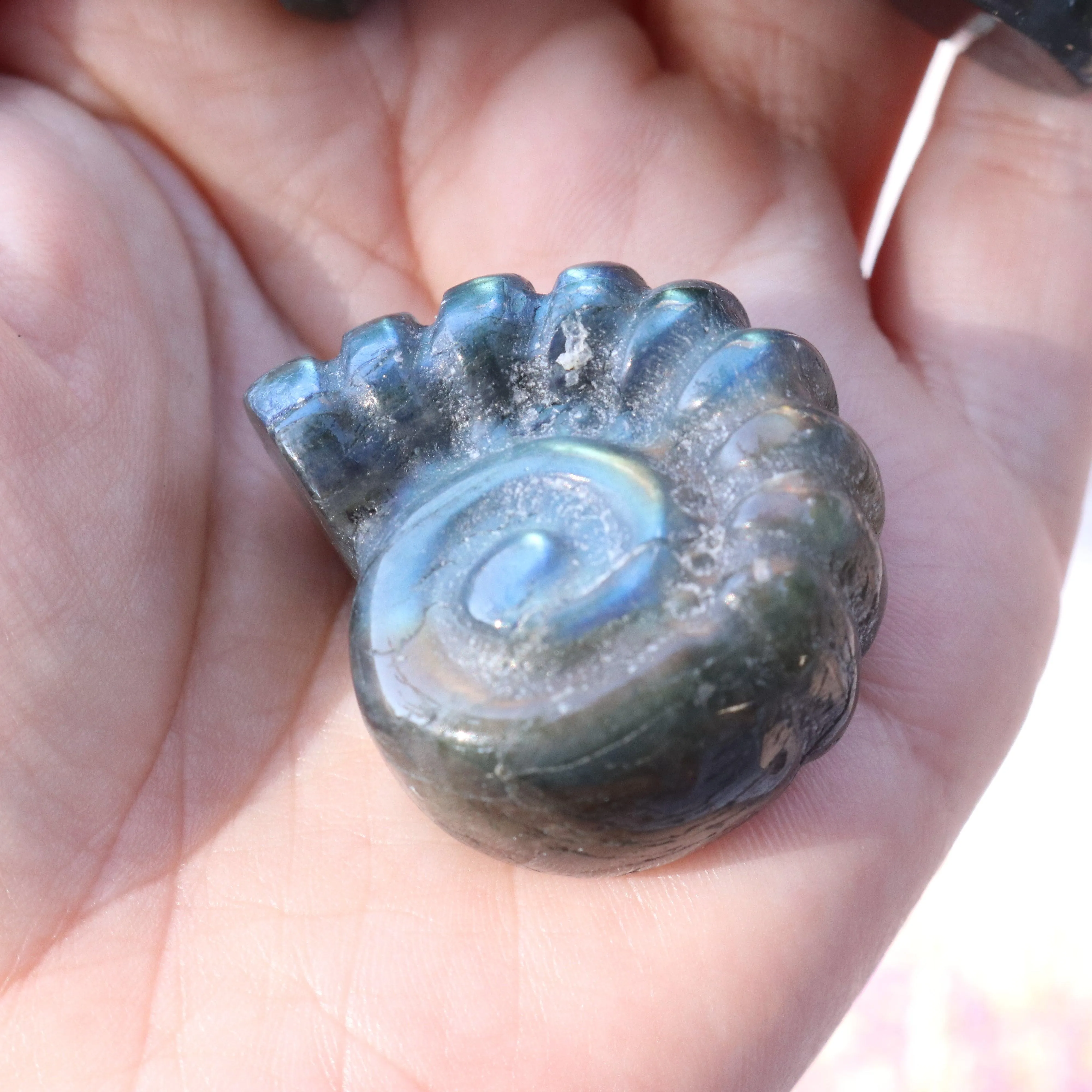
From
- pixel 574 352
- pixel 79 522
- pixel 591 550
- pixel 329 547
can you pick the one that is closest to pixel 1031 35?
pixel 574 352

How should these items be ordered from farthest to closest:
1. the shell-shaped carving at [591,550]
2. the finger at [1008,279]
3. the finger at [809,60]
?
the finger at [809,60] < the finger at [1008,279] < the shell-shaped carving at [591,550]

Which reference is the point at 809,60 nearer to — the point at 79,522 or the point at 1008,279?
the point at 1008,279

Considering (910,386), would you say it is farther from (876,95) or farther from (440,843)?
(440,843)

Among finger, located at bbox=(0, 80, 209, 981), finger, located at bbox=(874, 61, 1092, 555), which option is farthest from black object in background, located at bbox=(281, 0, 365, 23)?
finger, located at bbox=(874, 61, 1092, 555)

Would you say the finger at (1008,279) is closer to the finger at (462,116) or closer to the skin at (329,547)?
the skin at (329,547)

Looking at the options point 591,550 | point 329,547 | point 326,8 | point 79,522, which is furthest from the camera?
point 326,8

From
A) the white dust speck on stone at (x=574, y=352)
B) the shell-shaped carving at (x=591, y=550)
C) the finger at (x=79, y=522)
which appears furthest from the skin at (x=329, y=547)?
the white dust speck on stone at (x=574, y=352)

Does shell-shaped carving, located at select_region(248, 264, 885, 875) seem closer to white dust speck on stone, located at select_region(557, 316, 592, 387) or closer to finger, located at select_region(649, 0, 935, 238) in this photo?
white dust speck on stone, located at select_region(557, 316, 592, 387)
